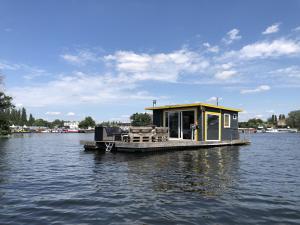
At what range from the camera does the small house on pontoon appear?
23078mm

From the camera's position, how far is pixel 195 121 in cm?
2302

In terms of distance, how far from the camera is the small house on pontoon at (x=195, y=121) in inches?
909

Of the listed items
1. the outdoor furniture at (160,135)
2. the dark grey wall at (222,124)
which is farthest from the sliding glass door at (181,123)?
the outdoor furniture at (160,135)

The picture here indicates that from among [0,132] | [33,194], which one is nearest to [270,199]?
[33,194]

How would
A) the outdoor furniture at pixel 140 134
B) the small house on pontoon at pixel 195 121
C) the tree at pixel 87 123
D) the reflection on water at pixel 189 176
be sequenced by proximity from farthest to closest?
the tree at pixel 87 123 → the small house on pontoon at pixel 195 121 → the outdoor furniture at pixel 140 134 → the reflection on water at pixel 189 176

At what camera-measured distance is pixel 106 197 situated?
7.91 metres

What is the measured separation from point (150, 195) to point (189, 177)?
304 cm

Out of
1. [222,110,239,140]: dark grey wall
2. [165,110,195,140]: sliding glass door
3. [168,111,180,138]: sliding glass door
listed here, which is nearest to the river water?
[165,110,195,140]: sliding glass door

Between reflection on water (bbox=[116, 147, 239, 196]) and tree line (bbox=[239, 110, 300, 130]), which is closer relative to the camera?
reflection on water (bbox=[116, 147, 239, 196])

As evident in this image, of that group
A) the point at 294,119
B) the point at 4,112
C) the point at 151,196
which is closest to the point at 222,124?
the point at 151,196

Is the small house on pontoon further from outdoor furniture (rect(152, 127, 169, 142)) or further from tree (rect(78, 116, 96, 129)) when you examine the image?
tree (rect(78, 116, 96, 129))

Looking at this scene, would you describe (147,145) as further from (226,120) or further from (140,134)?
(226,120)

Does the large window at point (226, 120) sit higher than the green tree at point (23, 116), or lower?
lower

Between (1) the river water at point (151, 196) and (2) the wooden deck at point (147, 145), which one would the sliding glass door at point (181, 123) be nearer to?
(2) the wooden deck at point (147, 145)
